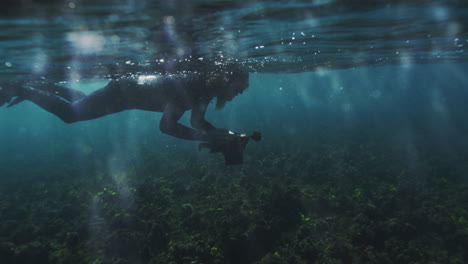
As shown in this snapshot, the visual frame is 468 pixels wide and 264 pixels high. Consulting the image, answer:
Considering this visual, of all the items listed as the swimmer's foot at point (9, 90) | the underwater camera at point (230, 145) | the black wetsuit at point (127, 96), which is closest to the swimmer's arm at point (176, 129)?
the underwater camera at point (230, 145)

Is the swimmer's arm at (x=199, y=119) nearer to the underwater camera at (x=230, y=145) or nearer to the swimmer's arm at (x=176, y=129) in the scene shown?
the swimmer's arm at (x=176, y=129)

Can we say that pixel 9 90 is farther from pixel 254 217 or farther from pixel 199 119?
pixel 254 217

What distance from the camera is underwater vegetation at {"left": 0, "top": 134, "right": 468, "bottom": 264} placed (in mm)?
6281

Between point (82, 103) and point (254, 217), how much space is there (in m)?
5.77

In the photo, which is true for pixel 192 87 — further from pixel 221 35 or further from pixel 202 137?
pixel 221 35

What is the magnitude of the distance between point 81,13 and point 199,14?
2.69 metres

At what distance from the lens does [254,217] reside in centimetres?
739

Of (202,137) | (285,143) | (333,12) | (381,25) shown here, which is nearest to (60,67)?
(202,137)

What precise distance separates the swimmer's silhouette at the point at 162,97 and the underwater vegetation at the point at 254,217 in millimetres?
3310

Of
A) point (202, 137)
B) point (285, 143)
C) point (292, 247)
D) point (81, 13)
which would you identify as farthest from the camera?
point (285, 143)

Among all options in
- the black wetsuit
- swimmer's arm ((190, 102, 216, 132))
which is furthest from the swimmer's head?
swimmer's arm ((190, 102, 216, 132))

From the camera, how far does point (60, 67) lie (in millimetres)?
11344

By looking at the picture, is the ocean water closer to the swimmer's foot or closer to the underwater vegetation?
the underwater vegetation

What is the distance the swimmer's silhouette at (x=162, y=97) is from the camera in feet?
17.2
